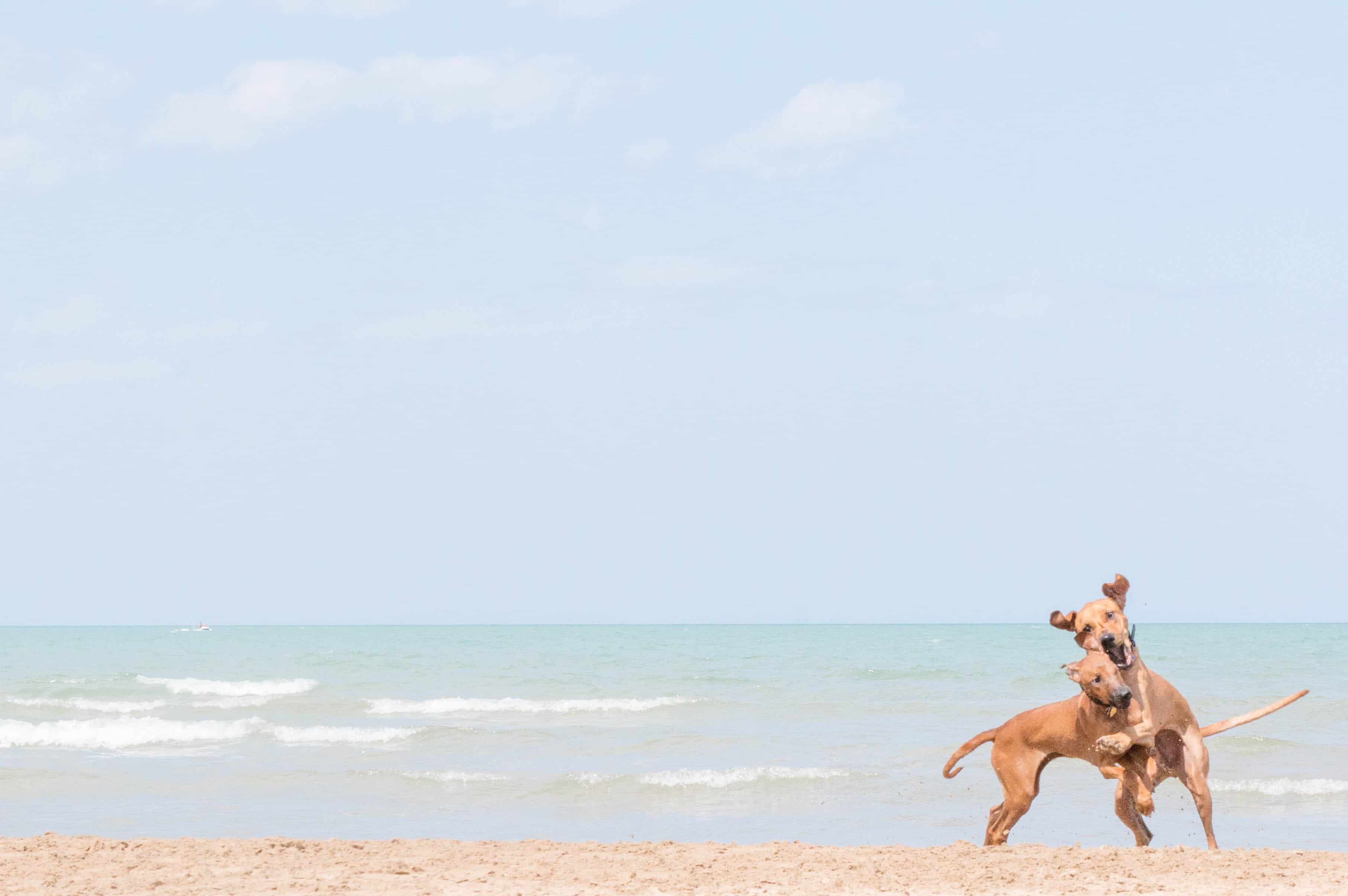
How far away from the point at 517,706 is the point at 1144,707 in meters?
17.4

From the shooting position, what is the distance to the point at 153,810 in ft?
37.6

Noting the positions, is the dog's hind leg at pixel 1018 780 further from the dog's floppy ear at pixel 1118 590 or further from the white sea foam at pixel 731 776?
the white sea foam at pixel 731 776

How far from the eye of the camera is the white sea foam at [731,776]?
41.5ft

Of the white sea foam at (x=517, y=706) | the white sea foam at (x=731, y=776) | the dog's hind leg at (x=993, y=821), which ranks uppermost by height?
the dog's hind leg at (x=993, y=821)

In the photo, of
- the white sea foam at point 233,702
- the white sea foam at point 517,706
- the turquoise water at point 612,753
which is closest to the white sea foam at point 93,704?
the turquoise water at point 612,753

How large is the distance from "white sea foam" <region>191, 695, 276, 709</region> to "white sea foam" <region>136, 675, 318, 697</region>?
0.66 metres

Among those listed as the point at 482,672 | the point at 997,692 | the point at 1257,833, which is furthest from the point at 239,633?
the point at 1257,833

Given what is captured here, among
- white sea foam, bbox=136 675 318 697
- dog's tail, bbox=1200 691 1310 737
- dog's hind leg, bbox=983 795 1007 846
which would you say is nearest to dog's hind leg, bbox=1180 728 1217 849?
dog's tail, bbox=1200 691 1310 737

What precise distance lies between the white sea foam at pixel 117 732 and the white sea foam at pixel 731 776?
6.92m

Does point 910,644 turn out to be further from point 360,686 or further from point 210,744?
point 210,744

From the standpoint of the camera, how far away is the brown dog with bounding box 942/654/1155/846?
6.35m

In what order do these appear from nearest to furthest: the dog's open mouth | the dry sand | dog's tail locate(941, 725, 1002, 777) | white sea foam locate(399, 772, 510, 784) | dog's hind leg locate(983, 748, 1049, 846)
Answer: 1. the dog's open mouth
2. the dry sand
3. dog's hind leg locate(983, 748, 1049, 846)
4. dog's tail locate(941, 725, 1002, 777)
5. white sea foam locate(399, 772, 510, 784)

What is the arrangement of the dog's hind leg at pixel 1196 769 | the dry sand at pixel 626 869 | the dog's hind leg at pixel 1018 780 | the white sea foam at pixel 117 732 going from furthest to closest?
the white sea foam at pixel 117 732 → the dog's hind leg at pixel 1018 780 → the dry sand at pixel 626 869 → the dog's hind leg at pixel 1196 769

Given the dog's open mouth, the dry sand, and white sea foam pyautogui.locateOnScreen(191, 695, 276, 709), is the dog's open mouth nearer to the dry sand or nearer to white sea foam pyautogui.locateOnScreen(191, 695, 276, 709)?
the dry sand
